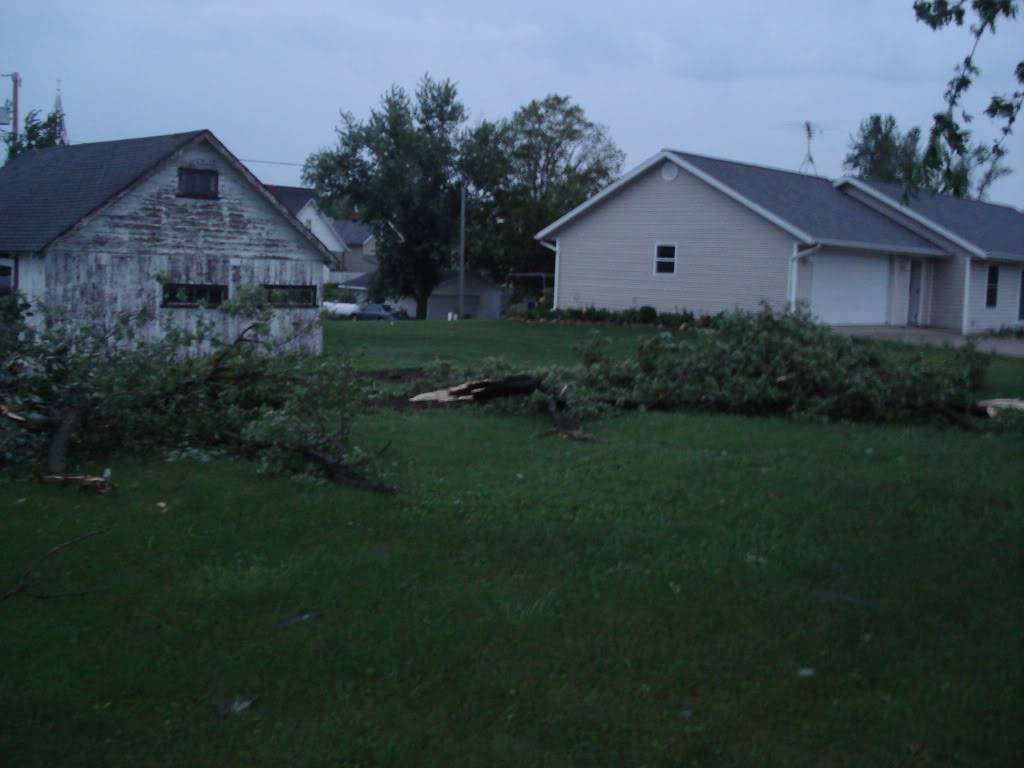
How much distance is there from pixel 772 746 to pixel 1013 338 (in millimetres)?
31825

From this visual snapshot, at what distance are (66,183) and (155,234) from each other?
9.06 feet

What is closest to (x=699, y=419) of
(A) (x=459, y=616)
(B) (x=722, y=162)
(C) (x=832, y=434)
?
(C) (x=832, y=434)

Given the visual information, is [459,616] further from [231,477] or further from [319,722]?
[231,477]

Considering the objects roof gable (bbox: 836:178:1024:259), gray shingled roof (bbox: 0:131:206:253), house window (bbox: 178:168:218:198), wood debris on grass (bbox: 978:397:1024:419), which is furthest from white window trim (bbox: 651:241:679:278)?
wood debris on grass (bbox: 978:397:1024:419)

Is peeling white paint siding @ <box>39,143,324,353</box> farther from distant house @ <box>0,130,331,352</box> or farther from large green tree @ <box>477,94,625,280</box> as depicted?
large green tree @ <box>477,94,625,280</box>

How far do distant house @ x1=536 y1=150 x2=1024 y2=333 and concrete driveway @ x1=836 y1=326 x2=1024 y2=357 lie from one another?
0.59m

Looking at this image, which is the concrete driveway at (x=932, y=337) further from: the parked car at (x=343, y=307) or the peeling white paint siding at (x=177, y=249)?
the parked car at (x=343, y=307)

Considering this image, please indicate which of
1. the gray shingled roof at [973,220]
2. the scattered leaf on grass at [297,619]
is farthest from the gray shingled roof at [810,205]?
the scattered leaf on grass at [297,619]

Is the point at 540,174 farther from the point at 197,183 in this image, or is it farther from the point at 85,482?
the point at 85,482

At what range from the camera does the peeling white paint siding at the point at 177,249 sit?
68.8 feet

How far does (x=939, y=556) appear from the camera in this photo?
23.0 ft

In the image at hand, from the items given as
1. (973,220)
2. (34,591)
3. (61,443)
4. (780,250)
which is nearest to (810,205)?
(780,250)

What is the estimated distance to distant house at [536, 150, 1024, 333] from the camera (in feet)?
101

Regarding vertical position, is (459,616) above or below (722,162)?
below
